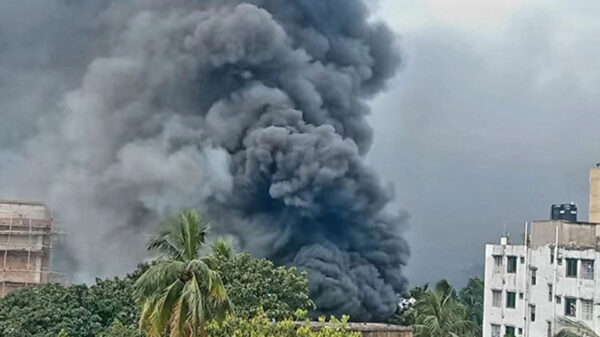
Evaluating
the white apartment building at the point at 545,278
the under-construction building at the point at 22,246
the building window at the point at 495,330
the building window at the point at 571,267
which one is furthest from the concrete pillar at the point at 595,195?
the under-construction building at the point at 22,246

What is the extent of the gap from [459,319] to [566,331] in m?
10.6

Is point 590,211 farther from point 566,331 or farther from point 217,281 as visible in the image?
point 217,281

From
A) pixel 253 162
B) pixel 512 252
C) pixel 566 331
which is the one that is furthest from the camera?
pixel 253 162

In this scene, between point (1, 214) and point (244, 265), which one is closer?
point (244, 265)

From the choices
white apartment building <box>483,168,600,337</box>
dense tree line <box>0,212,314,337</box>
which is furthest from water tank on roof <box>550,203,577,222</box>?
dense tree line <box>0,212,314,337</box>

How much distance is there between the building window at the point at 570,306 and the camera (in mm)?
35531

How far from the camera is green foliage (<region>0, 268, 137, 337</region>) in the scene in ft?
90.3

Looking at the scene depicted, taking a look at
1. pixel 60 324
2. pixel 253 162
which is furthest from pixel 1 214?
pixel 60 324

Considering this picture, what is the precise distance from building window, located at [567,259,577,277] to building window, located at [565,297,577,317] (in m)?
0.98

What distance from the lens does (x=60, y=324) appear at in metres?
27.6

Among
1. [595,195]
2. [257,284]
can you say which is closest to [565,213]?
[595,195]

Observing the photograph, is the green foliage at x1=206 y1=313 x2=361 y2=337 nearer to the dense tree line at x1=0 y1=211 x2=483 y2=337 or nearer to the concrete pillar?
the dense tree line at x1=0 y1=211 x2=483 y2=337

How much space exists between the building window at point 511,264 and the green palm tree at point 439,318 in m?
4.32

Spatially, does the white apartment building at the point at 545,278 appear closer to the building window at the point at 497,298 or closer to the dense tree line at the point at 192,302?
the building window at the point at 497,298
